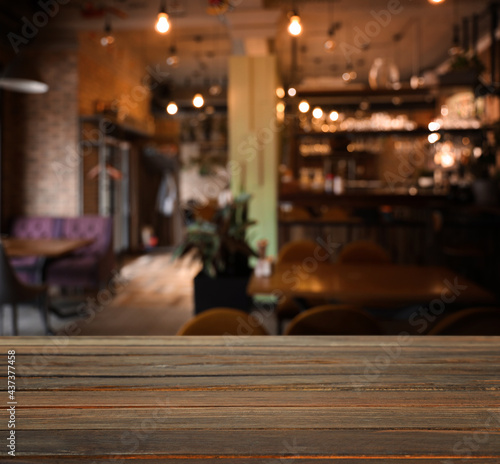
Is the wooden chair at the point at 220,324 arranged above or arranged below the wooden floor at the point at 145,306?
above

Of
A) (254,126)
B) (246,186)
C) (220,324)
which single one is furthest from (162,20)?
(246,186)

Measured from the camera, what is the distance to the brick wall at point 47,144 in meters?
7.82

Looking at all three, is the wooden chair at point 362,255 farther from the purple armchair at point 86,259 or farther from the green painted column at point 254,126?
the purple armchair at point 86,259

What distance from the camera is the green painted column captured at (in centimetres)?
657

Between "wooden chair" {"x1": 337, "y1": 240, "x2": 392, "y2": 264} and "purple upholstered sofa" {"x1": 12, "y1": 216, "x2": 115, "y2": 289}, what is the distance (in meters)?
3.51

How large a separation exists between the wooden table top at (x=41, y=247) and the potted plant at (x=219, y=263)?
A: 185 cm

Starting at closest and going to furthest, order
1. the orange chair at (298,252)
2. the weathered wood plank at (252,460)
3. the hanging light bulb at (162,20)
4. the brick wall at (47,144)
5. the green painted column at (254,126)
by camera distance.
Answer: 1. the weathered wood plank at (252,460)
2. the hanging light bulb at (162,20)
3. the orange chair at (298,252)
4. the green painted column at (254,126)
5. the brick wall at (47,144)

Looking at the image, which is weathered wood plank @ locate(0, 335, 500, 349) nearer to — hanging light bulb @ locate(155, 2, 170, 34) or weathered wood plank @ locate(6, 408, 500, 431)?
weathered wood plank @ locate(6, 408, 500, 431)

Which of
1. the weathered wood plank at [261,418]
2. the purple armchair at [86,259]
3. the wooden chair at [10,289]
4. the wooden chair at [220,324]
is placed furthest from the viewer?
the purple armchair at [86,259]

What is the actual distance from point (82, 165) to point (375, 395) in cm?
740

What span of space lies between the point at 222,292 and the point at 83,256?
149 inches

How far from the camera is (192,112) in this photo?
11039mm

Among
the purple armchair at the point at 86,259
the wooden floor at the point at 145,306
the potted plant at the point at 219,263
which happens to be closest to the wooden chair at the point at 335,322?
the potted plant at the point at 219,263

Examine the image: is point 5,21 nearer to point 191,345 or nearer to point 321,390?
point 191,345
